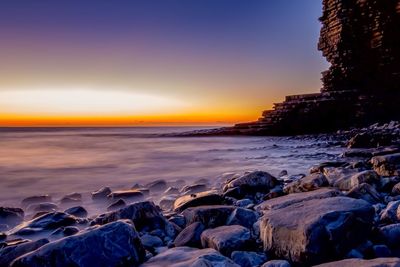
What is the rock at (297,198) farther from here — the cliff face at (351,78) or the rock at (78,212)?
the cliff face at (351,78)

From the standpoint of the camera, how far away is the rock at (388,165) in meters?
4.29

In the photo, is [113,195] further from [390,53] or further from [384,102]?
[390,53]

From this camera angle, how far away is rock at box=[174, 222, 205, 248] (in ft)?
8.09

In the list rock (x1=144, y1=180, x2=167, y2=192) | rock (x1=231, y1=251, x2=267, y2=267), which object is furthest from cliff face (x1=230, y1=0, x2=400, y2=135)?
rock (x1=231, y1=251, x2=267, y2=267)

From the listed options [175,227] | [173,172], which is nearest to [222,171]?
[173,172]

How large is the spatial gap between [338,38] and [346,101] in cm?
420

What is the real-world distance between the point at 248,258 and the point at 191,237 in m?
0.55

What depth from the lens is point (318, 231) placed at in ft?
6.41

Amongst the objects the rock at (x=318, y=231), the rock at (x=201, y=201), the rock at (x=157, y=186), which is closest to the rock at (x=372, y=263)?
the rock at (x=318, y=231)

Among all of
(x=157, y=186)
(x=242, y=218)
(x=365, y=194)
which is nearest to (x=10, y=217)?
(x=157, y=186)

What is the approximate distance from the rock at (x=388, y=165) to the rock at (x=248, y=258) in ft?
9.14

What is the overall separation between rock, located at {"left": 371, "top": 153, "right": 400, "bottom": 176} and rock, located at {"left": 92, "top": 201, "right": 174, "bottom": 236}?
110 inches

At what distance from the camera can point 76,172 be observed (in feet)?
25.7

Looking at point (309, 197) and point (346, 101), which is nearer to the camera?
point (309, 197)
